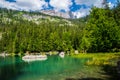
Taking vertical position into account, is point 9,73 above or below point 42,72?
below

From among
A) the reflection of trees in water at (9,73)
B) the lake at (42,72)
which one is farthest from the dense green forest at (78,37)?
the reflection of trees in water at (9,73)

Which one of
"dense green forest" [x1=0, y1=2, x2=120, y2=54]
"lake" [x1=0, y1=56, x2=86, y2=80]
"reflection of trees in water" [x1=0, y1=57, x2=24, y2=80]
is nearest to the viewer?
"lake" [x1=0, y1=56, x2=86, y2=80]

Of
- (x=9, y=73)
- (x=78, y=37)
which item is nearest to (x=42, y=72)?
(x=9, y=73)

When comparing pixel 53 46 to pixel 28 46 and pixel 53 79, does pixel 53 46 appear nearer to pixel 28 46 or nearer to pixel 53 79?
pixel 28 46

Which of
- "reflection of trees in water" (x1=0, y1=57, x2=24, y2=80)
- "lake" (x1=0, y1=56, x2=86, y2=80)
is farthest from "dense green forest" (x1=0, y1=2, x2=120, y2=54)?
"reflection of trees in water" (x1=0, y1=57, x2=24, y2=80)

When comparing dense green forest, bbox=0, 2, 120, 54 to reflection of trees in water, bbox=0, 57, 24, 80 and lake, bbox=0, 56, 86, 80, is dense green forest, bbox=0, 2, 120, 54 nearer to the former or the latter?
lake, bbox=0, 56, 86, 80

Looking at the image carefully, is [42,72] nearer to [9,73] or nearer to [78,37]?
[9,73]

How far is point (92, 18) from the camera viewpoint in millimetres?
96812

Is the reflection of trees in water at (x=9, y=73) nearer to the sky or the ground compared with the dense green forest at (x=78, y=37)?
nearer to the ground

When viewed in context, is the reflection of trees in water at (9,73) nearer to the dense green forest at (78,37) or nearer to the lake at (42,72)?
the lake at (42,72)

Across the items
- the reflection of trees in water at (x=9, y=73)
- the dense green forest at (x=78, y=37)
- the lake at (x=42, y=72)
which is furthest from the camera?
the dense green forest at (x=78, y=37)

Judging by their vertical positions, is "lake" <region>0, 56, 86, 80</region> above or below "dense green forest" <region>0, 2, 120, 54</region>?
below

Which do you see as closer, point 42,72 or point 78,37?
point 42,72

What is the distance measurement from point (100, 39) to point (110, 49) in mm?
5483
